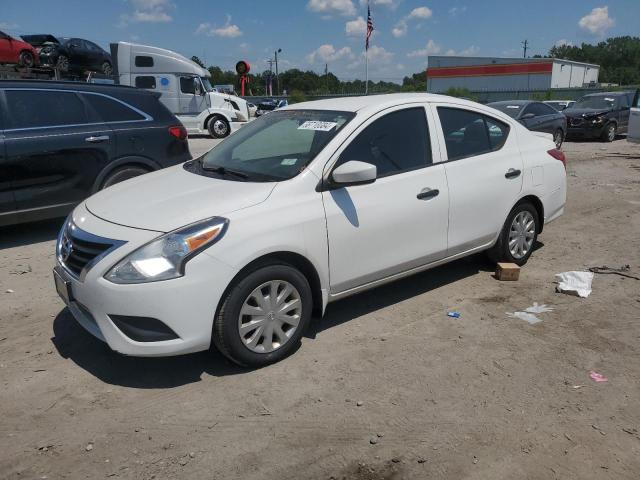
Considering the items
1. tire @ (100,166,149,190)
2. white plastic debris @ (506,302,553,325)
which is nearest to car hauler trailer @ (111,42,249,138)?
tire @ (100,166,149,190)

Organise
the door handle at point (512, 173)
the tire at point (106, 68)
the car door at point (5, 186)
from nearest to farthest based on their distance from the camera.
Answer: the door handle at point (512, 173) → the car door at point (5, 186) → the tire at point (106, 68)

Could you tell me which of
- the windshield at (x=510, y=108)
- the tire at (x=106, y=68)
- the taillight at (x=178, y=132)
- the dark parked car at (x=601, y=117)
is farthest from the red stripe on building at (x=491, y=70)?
the taillight at (x=178, y=132)

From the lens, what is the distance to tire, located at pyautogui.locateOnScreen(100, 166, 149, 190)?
652 centimetres

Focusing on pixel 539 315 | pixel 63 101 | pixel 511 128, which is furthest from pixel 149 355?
pixel 63 101

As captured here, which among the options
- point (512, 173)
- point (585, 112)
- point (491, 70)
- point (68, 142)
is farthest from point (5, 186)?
point (491, 70)

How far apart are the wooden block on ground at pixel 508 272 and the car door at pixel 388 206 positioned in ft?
3.05

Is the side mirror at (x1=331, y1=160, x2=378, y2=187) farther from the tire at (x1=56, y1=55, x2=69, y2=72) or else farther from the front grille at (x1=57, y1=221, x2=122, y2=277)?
the tire at (x1=56, y1=55, x2=69, y2=72)

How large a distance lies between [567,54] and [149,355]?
139 metres

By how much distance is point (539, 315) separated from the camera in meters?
4.43

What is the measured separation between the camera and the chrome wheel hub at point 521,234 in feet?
17.3

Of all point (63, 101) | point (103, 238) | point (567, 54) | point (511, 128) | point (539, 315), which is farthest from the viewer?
point (567, 54)

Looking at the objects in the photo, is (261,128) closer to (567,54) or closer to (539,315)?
(539,315)

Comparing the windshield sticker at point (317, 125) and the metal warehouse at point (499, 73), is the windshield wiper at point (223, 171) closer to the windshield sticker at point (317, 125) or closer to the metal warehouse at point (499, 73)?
the windshield sticker at point (317, 125)

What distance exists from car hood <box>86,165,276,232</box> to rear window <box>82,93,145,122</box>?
2899mm
